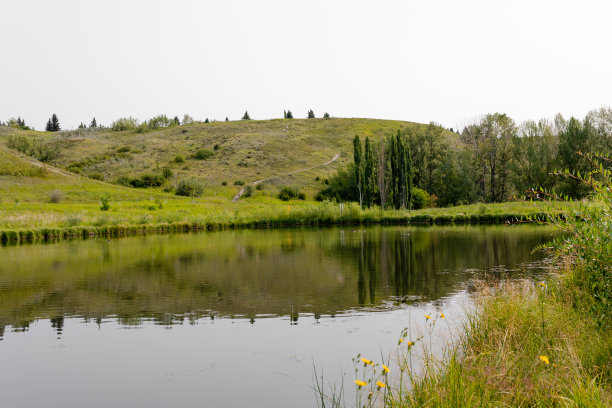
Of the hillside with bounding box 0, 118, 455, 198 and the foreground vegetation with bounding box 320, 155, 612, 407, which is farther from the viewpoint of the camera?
the hillside with bounding box 0, 118, 455, 198

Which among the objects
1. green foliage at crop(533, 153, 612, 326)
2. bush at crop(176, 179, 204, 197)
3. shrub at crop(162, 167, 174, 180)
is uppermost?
shrub at crop(162, 167, 174, 180)

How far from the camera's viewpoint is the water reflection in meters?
13.9

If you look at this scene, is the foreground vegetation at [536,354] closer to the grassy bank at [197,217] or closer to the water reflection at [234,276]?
the water reflection at [234,276]

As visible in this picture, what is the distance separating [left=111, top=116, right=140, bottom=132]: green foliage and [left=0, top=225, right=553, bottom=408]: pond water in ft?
431

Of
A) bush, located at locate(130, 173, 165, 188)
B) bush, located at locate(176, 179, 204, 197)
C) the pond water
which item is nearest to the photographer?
the pond water

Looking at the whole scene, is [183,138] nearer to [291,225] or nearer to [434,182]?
[434,182]

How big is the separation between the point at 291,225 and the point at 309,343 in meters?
39.5

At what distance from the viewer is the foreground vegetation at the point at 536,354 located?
5359 mm

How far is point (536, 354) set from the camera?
7336 millimetres

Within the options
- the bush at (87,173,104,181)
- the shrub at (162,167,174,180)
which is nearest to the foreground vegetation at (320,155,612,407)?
the shrub at (162,167,174,180)

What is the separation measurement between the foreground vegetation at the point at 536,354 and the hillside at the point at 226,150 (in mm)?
67797

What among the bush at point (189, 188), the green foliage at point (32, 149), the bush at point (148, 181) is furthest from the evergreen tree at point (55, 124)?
the bush at point (189, 188)

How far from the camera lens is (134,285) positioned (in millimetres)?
17906

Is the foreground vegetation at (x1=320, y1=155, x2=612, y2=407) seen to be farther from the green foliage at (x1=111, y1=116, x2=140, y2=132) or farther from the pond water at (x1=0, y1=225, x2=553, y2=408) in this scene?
the green foliage at (x1=111, y1=116, x2=140, y2=132)
